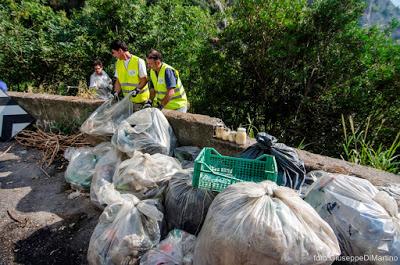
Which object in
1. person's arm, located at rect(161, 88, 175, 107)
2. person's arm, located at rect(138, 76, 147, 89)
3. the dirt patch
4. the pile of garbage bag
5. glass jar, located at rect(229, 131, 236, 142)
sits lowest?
the dirt patch

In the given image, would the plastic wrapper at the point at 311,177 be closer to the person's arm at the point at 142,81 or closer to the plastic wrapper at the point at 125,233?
the plastic wrapper at the point at 125,233

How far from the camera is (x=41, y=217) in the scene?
283cm

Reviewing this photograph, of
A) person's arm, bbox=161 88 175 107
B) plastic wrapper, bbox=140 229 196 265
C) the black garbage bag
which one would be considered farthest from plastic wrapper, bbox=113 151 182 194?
person's arm, bbox=161 88 175 107

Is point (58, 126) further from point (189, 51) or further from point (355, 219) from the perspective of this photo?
point (355, 219)

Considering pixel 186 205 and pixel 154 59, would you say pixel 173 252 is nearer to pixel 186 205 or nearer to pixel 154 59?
pixel 186 205

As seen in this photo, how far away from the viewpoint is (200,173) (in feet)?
7.13

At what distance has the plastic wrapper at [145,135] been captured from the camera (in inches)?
120

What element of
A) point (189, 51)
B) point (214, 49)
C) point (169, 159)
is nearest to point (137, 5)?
point (189, 51)

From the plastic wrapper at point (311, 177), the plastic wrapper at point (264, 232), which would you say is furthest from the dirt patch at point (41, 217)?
the plastic wrapper at point (311, 177)

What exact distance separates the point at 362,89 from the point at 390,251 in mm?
3784

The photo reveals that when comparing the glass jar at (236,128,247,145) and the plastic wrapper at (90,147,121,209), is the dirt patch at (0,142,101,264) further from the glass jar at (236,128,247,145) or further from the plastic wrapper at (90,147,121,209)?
the glass jar at (236,128,247,145)

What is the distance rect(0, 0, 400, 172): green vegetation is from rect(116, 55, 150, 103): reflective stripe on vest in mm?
1625

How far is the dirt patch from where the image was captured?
239 centimetres

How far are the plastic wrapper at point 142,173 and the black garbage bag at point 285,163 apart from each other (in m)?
Result: 0.84
